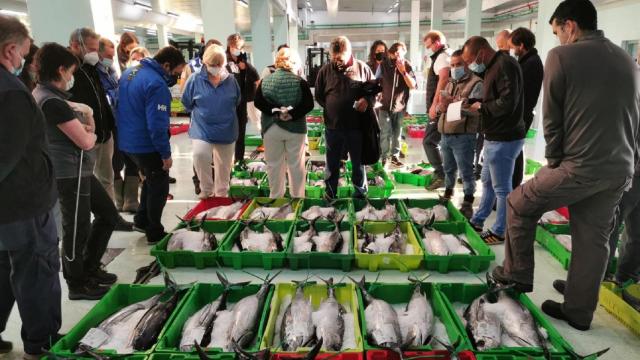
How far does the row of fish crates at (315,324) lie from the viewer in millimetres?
1927

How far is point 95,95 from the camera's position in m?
3.43

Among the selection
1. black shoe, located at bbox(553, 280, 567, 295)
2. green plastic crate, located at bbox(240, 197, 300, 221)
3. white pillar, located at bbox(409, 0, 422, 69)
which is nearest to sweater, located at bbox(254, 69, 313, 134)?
green plastic crate, located at bbox(240, 197, 300, 221)

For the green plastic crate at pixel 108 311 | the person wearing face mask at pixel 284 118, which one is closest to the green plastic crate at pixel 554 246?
the person wearing face mask at pixel 284 118

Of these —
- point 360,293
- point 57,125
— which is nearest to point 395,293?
point 360,293

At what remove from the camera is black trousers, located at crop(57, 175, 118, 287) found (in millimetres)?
2623

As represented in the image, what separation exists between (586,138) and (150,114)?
290 centimetres

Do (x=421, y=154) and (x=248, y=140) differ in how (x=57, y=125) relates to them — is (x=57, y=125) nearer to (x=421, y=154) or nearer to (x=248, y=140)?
(x=248, y=140)

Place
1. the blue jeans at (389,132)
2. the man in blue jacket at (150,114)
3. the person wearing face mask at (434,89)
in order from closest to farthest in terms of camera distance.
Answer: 1. the man in blue jacket at (150,114)
2. the person wearing face mask at (434,89)
3. the blue jeans at (389,132)

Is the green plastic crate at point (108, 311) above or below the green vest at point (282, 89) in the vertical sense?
below

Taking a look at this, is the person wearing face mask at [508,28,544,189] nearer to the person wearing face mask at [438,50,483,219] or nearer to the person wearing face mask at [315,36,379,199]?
the person wearing face mask at [438,50,483,219]

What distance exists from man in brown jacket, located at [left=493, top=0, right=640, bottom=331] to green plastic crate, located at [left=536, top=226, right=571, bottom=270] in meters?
0.83

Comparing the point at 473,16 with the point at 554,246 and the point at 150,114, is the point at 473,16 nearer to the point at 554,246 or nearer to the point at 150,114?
the point at 554,246

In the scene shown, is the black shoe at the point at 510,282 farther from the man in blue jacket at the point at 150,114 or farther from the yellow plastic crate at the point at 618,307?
the man in blue jacket at the point at 150,114

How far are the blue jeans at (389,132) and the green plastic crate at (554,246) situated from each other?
2936 millimetres
